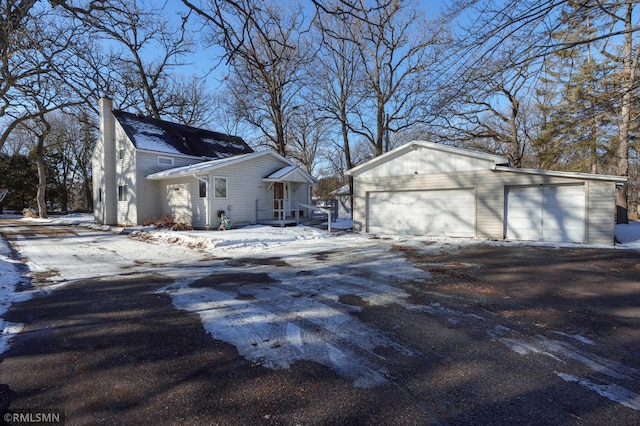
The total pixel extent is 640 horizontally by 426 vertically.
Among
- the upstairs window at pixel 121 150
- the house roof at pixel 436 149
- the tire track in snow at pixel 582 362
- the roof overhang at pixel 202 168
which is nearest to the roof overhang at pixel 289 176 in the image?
the roof overhang at pixel 202 168

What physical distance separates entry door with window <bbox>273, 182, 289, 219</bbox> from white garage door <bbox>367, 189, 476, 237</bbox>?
552cm

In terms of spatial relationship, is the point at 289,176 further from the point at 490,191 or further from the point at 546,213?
the point at 546,213

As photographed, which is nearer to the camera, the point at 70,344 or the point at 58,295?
the point at 70,344

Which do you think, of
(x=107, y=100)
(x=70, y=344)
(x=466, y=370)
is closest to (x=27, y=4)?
(x=70, y=344)

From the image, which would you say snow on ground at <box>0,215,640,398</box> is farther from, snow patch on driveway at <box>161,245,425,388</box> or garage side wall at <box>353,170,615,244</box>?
garage side wall at <box>353,170,615,244</box>

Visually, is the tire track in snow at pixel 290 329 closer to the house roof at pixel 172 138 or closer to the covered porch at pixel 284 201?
the covered porch at pixel 284 201

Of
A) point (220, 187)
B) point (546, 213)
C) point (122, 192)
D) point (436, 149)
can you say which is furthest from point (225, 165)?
point (546, 213)

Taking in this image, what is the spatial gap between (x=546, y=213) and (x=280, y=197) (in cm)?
1305

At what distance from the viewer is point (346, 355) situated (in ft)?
10.1

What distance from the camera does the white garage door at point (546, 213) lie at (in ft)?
35.4

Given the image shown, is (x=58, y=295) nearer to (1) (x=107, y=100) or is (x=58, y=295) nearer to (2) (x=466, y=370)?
(2) (x=466, y=370)

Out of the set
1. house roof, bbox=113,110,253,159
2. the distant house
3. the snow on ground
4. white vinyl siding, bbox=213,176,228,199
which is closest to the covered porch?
the distant house

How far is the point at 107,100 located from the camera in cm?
1789

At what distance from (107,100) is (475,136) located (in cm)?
2261
